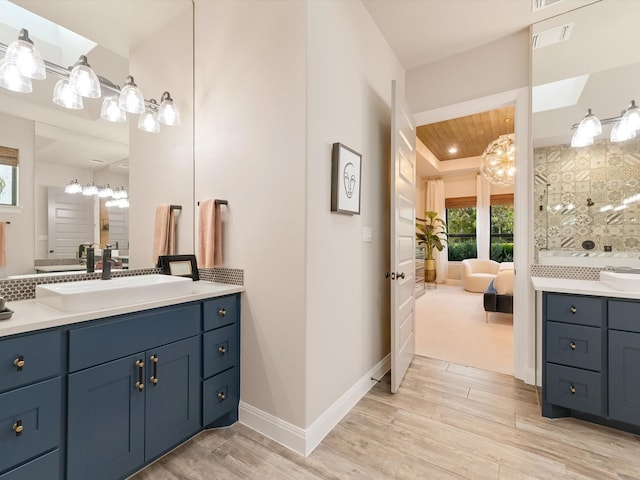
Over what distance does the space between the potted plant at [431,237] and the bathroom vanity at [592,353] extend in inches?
221

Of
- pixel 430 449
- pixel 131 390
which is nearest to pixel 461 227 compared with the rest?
pixel 430 449

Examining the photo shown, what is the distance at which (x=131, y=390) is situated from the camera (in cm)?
139

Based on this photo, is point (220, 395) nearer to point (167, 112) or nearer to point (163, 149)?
point (163, 149)

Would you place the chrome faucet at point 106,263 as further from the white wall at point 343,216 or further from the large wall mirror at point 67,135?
the white wall at point 343,216

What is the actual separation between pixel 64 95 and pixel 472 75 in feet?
10.2

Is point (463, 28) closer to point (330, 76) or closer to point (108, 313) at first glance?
point (330, 76)

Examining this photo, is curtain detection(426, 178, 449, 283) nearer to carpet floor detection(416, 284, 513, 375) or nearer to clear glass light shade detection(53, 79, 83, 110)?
carpet floor detection(416, 284, 513, 375)

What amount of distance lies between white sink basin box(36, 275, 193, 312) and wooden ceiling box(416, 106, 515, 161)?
4.14 meters

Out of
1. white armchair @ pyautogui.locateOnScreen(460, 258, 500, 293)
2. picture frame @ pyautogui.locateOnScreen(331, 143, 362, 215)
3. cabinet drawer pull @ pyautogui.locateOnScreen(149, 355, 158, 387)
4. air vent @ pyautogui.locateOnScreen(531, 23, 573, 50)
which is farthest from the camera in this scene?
white armchair @ pyautogui.locateOnScreen(460, 258, 500, 293)

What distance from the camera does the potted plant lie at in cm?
760

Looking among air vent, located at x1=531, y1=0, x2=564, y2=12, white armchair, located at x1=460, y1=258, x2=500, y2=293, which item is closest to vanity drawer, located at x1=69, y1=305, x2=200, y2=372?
air vent, located at x1=531, y1=0, x2=564, y2=12

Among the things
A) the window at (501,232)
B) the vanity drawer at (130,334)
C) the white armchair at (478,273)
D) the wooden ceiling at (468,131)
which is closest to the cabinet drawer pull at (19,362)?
the vanity drawer at (130,334)

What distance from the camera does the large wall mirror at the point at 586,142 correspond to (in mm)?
2166

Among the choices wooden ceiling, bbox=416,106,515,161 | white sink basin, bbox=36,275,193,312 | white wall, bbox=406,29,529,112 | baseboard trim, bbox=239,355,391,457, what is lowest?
baseboard trim, bbox=239,355,391,457
